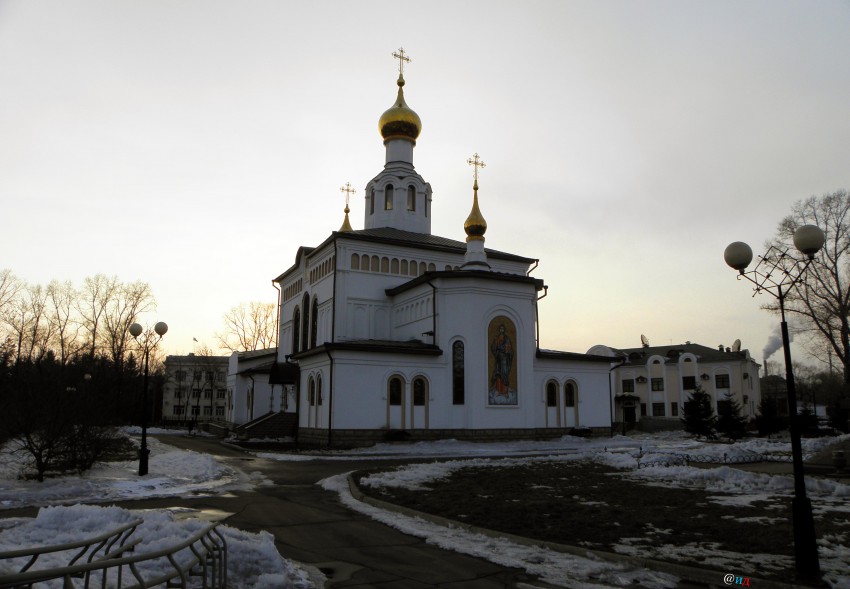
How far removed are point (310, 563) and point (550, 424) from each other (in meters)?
26.3

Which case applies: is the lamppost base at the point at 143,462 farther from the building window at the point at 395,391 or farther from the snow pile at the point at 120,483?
the building window at the point at 395,391

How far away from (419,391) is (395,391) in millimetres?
1243

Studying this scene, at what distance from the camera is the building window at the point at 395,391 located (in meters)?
28.7

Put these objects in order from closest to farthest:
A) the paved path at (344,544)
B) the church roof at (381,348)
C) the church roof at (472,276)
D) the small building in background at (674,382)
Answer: the paved path at (344,544) → the church roof at (381,348) → the church roof at (472,276) → the small building in background at (674,382)

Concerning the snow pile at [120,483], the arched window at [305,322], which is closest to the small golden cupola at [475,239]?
the arched window at [305,322]

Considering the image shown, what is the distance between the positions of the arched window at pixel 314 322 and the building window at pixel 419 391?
9544 millimetres

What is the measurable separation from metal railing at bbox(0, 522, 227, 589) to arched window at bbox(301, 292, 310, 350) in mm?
31665

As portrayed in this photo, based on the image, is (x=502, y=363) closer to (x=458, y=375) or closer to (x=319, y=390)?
(x=458, y=375)

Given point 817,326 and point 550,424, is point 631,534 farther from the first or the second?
point 817,326

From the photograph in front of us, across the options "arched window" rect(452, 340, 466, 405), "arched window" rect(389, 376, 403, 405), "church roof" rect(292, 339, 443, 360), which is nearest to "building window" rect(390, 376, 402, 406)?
"arched window" rect(389, 376, 403, 405)

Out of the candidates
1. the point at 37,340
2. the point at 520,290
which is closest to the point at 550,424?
the point at 520,290

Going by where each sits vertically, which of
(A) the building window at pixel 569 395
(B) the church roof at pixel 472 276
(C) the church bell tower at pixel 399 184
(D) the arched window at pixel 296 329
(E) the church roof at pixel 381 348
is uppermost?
(C) the church bell tower at pixel 399 184

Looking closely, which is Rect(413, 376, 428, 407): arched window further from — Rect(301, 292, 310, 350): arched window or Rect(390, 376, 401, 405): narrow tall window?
Rect(301, 292, 310, 350): arched window

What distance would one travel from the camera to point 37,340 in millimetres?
52750
